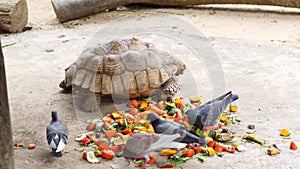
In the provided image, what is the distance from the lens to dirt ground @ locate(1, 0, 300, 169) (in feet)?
11.4

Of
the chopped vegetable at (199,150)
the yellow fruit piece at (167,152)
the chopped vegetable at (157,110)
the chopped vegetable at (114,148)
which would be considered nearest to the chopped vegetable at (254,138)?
the chopped vegetable at (199,150)

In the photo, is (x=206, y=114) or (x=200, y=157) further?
(x=206, y=114)

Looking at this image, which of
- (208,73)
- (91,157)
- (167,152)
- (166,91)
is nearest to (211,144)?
(167,152)

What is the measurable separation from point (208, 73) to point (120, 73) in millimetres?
1326

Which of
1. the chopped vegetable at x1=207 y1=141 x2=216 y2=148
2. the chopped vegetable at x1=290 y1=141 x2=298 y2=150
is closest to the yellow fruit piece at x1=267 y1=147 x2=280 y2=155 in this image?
the chopped vegetable at x1=290 y1=141 x2=298 y2=150

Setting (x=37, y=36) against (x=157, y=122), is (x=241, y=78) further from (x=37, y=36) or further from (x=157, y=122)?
(x=37, y=36)

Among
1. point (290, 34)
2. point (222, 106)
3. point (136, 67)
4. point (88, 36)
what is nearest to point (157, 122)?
point (222, 106)

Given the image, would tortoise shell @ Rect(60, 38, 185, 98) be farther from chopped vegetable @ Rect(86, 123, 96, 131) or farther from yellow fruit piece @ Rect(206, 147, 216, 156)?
yellow fruit piece @ Rect(206, 147, 216, 156)

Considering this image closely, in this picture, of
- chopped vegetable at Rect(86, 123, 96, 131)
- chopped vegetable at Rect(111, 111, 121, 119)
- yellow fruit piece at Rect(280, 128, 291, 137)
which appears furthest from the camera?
chopped vegetable at Rect(111, 111, 121, 119)

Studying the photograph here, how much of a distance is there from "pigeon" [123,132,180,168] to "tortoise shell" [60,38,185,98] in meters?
0.96

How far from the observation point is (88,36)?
7.01m

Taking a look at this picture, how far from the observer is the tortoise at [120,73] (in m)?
4.28

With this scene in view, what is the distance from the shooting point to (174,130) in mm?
3334

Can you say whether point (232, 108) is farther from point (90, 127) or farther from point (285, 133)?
point (90, 127)
